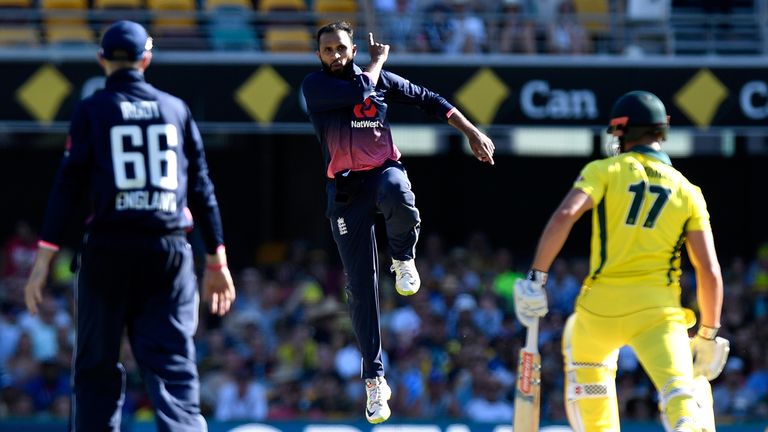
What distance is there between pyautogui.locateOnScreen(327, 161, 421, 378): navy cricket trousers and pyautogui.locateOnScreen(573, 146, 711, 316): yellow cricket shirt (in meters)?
1.30

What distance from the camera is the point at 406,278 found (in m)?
8.01

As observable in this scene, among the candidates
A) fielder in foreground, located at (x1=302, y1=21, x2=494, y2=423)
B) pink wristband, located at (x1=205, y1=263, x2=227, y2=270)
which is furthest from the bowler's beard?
pink wristband, located at (x1=205, y1=263, x2=227, y2=270)

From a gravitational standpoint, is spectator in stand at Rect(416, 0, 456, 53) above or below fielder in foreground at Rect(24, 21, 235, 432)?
above

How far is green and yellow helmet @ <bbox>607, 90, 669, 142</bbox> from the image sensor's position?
7094mm

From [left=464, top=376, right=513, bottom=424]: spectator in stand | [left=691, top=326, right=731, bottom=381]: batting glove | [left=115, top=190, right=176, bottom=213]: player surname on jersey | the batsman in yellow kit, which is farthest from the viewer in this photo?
[left=464, top=376, right=513, bottom=424]: spectator in stand

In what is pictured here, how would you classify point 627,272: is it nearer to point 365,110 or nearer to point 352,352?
point 365,110

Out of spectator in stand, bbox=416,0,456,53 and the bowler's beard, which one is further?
spectator in stand, bbox=416,0,456,53

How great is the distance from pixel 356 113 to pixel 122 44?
72.4 inches

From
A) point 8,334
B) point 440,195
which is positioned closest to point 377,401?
point 8,334

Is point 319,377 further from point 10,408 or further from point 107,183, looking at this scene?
point 107,183

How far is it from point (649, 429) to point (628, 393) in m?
1.39

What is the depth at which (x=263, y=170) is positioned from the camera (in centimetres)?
1873

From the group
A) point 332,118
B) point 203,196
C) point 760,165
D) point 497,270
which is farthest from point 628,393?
point 203,196

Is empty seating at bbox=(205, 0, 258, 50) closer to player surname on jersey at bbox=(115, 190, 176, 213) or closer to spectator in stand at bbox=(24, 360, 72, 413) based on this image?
spectator in stand at bbox=(24, 360, 72, 413)
